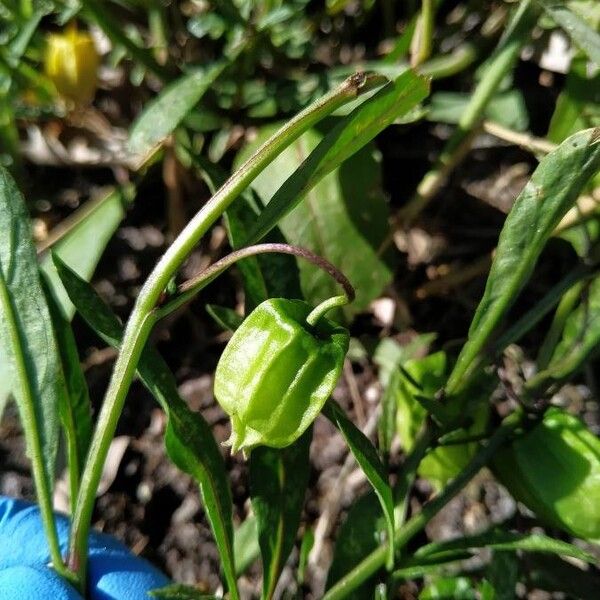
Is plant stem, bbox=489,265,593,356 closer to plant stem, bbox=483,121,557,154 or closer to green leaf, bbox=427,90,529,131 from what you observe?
plant stem, bbox=483,121,557,154

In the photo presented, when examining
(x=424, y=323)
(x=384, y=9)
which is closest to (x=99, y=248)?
(x=424, y=323)

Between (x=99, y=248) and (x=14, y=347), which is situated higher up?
(x=14, y=347)

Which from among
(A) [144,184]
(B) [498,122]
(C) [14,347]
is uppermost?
(C) [14,347]

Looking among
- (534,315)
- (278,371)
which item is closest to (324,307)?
(278,371)

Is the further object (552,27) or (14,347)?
(552,27)

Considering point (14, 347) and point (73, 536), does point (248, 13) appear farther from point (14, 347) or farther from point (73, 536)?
point (73, 536)

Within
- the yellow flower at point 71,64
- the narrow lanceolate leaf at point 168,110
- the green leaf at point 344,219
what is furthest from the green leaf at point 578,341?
the yellow flower at point 71,64

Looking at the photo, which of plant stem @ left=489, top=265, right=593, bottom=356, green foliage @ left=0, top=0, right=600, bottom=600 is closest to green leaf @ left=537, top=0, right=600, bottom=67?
green foliage @ left=0, top=0, right=600, bottom=600
